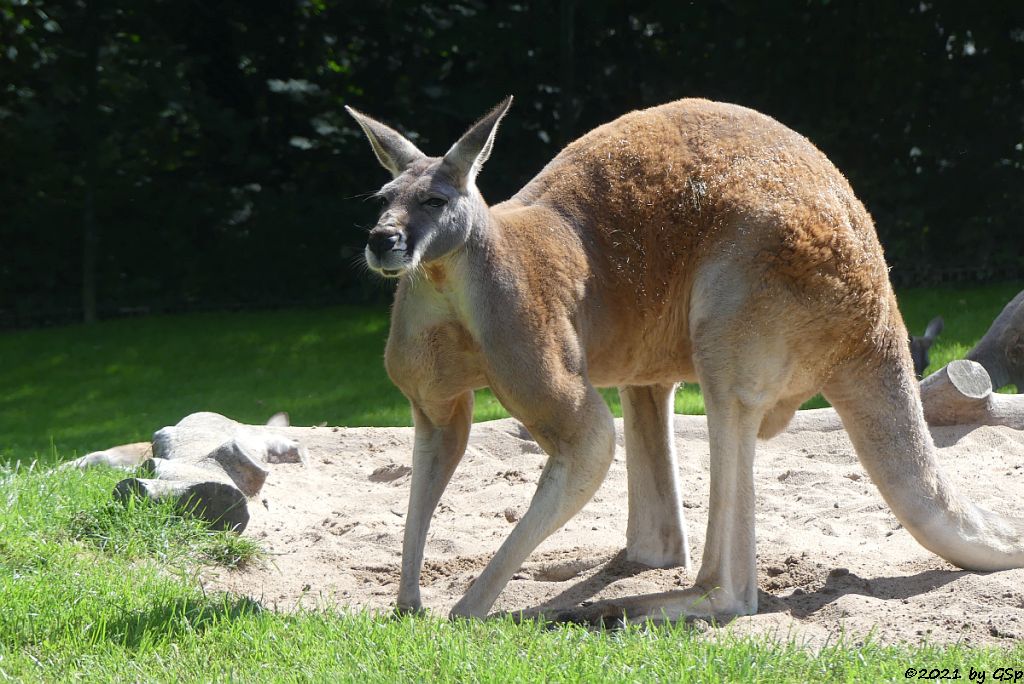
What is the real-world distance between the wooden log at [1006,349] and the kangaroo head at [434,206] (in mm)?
4641

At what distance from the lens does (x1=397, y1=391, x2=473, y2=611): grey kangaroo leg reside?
5.07 m

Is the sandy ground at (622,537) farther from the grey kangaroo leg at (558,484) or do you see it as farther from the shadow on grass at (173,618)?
the grey kangaroo leg at (558,484)

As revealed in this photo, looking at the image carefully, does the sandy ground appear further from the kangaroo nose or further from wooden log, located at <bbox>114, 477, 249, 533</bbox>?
the kangaroo nose

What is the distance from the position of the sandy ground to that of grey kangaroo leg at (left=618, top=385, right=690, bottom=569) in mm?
117

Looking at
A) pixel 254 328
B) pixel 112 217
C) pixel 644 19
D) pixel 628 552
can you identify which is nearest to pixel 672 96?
pixel 644 19

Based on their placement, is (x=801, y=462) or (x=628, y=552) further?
(x=801, y=462)

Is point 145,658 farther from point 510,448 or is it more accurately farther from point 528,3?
point 528,3

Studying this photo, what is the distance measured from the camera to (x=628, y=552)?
5.70 m

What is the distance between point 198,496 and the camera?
5.84 metres

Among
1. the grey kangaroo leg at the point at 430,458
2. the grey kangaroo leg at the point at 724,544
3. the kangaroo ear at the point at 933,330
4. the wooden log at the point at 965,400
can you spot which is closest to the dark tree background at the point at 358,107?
the kangaroo ear at the point at 933,330

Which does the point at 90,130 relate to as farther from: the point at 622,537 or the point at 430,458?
the point at 430,458

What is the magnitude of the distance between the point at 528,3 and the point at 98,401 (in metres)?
6.07

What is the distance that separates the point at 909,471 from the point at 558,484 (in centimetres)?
154

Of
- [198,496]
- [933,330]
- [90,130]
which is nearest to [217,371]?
[90,130]
